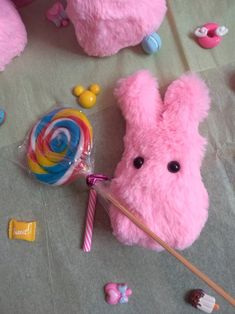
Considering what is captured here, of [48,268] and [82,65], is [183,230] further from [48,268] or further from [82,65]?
[82,65]

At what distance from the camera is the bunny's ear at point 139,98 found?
848 millimetres

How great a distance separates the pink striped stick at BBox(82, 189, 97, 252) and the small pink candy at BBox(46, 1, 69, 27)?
0.46 meters

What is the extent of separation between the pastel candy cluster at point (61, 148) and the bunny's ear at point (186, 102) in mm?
205

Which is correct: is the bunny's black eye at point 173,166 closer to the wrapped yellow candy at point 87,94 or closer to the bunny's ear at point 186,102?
the bunny's ear at point 186,102

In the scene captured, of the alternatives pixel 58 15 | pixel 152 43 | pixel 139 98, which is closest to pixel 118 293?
pixel 139 98

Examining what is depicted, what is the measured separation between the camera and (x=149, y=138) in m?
0.82

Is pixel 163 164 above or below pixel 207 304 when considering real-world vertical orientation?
above

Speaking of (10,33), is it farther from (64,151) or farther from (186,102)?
(186,102)

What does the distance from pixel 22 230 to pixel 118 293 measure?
11.1 inches

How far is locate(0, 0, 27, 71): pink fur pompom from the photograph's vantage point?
0.97 meters

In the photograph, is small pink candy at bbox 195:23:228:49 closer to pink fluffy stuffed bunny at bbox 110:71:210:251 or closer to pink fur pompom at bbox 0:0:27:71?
pink fluffy stuffed bunny at bbox 110:71:210:251

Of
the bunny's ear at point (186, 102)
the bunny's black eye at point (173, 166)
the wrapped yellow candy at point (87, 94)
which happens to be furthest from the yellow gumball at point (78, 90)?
the bunny's black eye at point (173, 166)

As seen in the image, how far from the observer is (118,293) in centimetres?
88

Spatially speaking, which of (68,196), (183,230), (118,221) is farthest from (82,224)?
(183,230)
